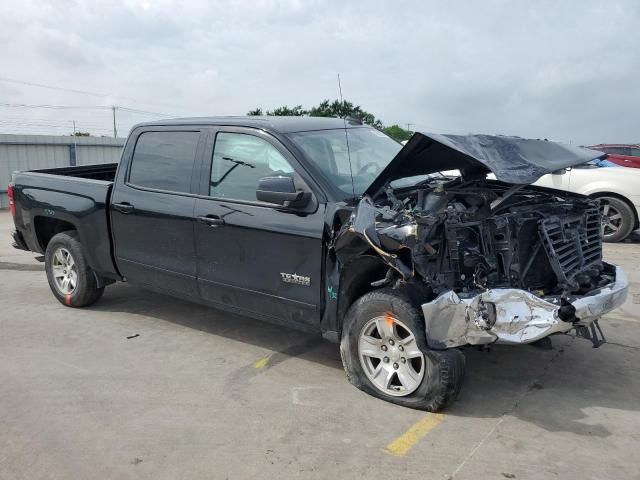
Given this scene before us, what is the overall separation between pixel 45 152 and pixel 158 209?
15.8m

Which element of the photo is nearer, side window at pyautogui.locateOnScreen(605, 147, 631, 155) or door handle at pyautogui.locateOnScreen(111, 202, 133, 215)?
door handle at pyautogui.locateOnScreen(111, 202, 133, 215)

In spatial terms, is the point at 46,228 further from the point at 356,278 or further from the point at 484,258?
the point at 484,258

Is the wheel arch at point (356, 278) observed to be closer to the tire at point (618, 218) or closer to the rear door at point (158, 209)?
the rear door at point (158, 209)

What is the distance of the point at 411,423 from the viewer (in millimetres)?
3744

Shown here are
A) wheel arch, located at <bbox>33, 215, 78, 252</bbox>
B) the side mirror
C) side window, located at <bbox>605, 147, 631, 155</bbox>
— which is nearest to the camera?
the side mirror

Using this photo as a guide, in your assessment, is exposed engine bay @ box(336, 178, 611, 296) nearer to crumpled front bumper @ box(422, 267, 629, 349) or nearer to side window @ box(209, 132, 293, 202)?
crumpled front bumper @ box(422, 267, 629, 349)

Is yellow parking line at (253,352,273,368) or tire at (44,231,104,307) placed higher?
tire at (44,231,104,307)

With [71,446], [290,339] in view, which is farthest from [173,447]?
[290,339]

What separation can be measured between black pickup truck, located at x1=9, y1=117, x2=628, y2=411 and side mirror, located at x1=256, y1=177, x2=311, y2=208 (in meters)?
0.02

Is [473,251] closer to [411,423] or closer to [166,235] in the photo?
[411,423]

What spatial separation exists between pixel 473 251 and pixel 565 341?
6.13 ft

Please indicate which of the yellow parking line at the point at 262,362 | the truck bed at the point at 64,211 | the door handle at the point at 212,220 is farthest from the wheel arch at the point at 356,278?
the truck bed at the point at 64,211

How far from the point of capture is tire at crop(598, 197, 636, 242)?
31.8 feet

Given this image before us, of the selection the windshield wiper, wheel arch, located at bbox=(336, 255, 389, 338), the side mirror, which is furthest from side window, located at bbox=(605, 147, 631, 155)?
the side mirror
